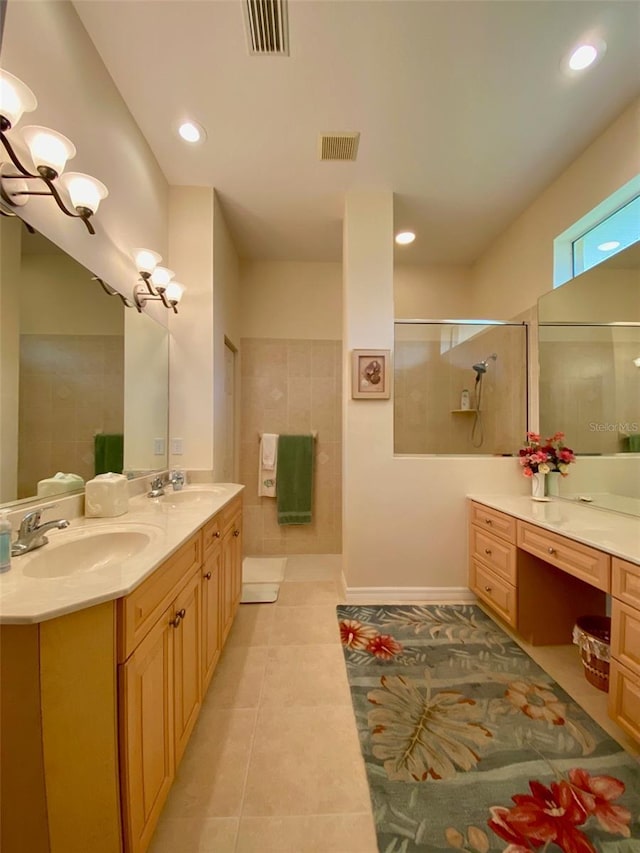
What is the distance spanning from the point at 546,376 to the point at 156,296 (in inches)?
106

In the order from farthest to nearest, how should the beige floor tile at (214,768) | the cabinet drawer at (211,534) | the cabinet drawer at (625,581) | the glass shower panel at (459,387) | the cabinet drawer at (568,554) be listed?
Answer: 1. the glass shower panel at (459,387)
2. the cabinet drawer at (211,534)
3. the cabinet drawer at (568,554)
4. the cabinet drawer at (625,581)
5. the beige floor tile at (214,768)

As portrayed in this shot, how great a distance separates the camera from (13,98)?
0.94 metres

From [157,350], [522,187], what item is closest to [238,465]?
[157,350]

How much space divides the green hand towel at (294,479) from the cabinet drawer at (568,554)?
73.3 inches

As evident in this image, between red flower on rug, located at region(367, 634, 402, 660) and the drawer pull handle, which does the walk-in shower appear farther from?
the drawer pull handle

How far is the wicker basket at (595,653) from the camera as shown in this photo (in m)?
1.45

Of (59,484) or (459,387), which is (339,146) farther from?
(59,484)

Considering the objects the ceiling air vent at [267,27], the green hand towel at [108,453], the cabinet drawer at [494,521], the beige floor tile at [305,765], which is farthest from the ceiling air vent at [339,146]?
the beige floor tile at [305,765]

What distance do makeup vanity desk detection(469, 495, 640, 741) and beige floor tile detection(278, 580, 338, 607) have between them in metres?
1.02

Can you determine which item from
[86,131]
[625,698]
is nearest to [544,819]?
[625,698]

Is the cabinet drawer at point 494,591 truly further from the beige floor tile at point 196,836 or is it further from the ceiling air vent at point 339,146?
the ceiling air vent at point 339,146

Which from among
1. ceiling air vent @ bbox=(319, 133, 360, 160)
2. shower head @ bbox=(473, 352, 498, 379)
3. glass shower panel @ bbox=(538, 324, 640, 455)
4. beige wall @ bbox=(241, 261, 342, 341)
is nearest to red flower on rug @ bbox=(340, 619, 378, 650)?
glass shower panel @ bbox=(538, 324, 640, 455)

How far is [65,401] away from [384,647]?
203 centimetres

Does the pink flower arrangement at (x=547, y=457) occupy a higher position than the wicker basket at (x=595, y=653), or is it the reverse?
the pink flower arrangement at (x=547, y=457)
